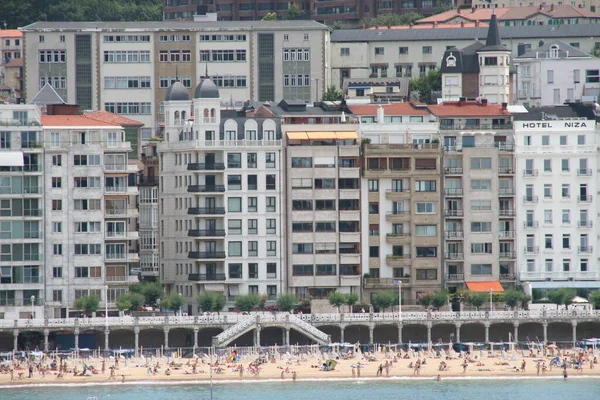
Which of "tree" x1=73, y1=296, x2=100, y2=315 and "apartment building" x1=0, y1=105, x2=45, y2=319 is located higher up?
"apartment building" x1=0, y1=105, x2=45, y2=319

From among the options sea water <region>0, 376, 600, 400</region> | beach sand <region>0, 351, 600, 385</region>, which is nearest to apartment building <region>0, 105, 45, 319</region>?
beach sand <region>0, 351, 600, 385</region>

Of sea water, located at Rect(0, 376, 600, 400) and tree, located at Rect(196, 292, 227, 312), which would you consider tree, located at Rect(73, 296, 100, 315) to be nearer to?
tree, located at Rect(196, 292, 227, 312)

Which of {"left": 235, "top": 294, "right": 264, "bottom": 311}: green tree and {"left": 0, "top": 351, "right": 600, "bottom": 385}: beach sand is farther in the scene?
{"left": 235, "top": 294, "right": 264, "bottom": 311}: green tree

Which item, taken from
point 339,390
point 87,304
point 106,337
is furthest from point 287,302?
point 339,390

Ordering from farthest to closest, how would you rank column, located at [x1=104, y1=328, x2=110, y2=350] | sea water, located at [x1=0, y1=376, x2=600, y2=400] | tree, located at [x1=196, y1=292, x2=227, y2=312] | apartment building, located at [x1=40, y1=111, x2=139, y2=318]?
tree, located at [x1=196, y1=292, x2=227, y2=312]
apartment building, located at [x1=40, y1=111, x2=139, y2=318]
column, located at [x1=104, y1=328, x2=110, y2=350]
sea water, located at [x1=0, y1=376, x2=600, y2=400]

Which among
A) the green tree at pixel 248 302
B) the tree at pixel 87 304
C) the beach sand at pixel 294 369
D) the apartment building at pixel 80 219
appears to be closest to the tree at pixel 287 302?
the green tree at pixel 248 302

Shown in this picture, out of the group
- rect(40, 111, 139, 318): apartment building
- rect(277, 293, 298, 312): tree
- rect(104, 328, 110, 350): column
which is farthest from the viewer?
rect(277, 293, 298, 312): tree

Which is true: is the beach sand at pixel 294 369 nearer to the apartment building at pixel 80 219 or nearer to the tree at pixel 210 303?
the tree at pixel 210 303

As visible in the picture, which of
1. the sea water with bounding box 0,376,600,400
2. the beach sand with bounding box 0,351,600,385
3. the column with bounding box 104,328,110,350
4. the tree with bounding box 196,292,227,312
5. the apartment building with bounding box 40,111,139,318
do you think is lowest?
the sea water with bounding box 0,376,600,400
